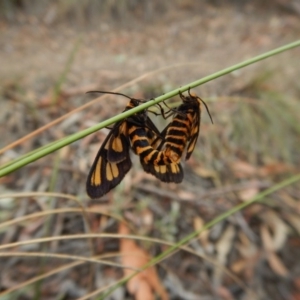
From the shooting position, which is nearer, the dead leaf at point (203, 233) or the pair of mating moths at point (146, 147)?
the pair of mating moths at point (146, 147)

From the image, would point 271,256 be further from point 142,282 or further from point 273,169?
point 142,282

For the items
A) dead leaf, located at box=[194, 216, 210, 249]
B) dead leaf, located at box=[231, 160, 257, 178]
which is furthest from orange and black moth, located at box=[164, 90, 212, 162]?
dead leaf, located at box=[231, 160, 257, 178]

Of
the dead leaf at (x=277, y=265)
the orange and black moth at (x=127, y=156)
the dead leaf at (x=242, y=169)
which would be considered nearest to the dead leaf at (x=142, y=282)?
the dead leaf at (x=277, y=265)

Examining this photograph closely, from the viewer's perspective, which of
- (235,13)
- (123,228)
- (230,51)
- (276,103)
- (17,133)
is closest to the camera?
(123,228)

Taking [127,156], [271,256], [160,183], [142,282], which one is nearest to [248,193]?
[271,256]

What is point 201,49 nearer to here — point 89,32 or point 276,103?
point 89,32

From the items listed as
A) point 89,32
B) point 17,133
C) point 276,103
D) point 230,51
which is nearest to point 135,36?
point 89,32

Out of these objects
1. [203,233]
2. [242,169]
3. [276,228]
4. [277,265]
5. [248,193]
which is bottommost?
[277,265]

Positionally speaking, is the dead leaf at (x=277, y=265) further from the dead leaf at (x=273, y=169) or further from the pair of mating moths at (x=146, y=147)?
the pair of mating moths at (x=146, y=147)
